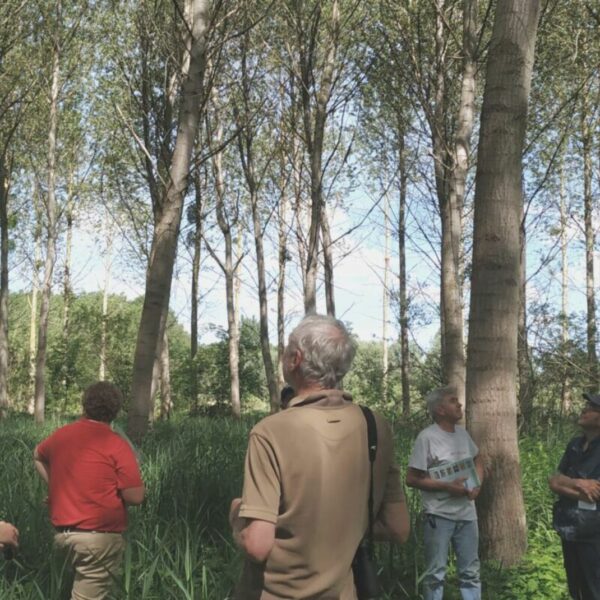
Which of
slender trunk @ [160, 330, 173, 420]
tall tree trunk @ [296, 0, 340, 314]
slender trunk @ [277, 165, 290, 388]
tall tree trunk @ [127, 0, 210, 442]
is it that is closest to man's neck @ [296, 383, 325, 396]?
tall tree trunk @ [127, 0, 210, 442]

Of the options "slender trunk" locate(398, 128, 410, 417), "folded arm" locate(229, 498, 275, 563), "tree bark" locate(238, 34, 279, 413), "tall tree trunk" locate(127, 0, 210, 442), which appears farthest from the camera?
"slender trunk" locate(398, 128, 410, 417)

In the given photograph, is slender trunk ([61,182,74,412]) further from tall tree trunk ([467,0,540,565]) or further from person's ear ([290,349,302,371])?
person's ear ([290,349,302,371])

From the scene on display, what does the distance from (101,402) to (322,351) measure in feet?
6.83

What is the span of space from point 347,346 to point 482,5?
1601cm

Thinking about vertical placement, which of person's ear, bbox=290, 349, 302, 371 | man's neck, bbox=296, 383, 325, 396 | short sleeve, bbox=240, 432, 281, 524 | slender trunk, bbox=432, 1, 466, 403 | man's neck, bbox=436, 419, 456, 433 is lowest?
man's neck, bbox=436, 419, 456, 433

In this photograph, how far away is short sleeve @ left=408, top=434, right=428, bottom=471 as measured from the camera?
14.7ft

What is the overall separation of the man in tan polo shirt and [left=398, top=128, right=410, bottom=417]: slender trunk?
16.2 meters

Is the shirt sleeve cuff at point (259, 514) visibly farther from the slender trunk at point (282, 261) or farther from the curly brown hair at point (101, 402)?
the slender trunk at point (282, 261)

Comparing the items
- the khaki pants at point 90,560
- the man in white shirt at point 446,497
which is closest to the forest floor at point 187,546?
the khaki pants at point 90,560

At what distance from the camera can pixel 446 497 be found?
4.48 meters

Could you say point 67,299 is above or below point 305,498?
above

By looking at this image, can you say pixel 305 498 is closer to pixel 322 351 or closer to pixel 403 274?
pixel 322 351

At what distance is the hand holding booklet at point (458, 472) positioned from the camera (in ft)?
14.6

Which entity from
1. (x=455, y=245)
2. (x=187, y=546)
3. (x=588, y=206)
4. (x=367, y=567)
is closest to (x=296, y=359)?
(x=367, y=567)
